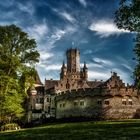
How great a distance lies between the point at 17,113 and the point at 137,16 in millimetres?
→ 22124

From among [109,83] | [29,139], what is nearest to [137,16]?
[29,139]

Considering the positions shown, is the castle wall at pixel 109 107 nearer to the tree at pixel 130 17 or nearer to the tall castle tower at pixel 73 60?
the tree at pixel 130 17

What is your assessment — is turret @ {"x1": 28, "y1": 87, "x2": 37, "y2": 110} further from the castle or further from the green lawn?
the green lawn

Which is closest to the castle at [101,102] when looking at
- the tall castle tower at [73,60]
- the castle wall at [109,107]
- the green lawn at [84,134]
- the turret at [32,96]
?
the castle wall at [109,107]

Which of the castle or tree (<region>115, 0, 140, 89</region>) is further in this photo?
the castle

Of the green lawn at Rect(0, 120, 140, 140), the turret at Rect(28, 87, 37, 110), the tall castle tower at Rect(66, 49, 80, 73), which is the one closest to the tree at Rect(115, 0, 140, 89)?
the green lawn at Rect(0, 120, 140, 140)

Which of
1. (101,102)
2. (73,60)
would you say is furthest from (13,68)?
(73,60)

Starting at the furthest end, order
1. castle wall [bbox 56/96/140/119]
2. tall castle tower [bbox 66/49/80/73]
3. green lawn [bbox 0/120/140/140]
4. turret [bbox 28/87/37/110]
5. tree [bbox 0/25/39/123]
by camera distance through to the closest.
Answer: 1. tall castle tower [bbox 66/49/80/73]
2. turret [bbox 28/87/37/110]
3. castle wall [bbox 56/96/140/119]
4. tree [bbox 0/25/39/123]
5. green lawn [bbox 0/120/140/140]

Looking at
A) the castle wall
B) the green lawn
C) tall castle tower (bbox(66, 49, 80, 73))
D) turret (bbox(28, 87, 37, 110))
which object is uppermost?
tall castle tower (bbox(66, 49, 80, 73))

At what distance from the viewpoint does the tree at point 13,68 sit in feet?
147

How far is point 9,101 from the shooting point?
44.3m

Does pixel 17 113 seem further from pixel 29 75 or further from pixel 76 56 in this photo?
pixel 76 56

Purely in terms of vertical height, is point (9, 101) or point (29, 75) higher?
point (29, 75)

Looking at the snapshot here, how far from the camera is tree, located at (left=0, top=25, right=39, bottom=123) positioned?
147 feet
